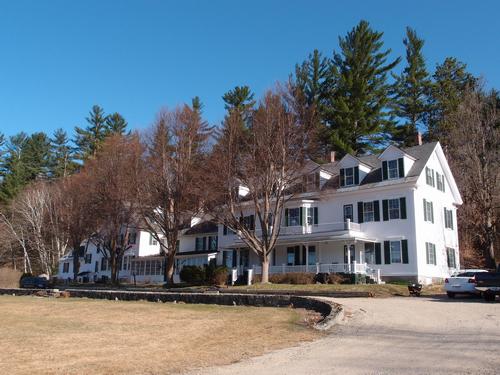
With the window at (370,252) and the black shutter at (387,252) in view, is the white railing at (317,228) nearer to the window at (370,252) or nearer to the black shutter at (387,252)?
the window at (370,252)

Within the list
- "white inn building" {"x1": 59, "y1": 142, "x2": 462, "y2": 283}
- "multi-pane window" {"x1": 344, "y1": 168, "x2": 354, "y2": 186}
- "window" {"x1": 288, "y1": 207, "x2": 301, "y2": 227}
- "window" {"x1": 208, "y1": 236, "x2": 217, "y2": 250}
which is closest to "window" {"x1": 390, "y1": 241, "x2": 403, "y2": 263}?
"white inn building" {"x1": 59, "y1": 142, "x2": 462, "y2": 283}

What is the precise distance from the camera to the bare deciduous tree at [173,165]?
124ft

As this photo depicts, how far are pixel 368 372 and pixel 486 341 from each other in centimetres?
446

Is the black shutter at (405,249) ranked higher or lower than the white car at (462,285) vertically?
higher

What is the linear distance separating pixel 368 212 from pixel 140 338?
26.5 metres

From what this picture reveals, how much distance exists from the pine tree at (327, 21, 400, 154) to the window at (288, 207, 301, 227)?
1451 centimetres

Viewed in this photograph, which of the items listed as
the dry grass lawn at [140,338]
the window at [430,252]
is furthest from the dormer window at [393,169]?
the dry grass lawn at [140,338]

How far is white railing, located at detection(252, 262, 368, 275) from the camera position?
3369cm

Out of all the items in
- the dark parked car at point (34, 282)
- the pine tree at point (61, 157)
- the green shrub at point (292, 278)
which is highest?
the pine tree at point (61, 157)

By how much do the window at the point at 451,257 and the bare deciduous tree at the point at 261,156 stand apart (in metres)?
13.1

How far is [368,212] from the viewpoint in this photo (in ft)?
120

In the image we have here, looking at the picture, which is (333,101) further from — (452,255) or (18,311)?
(18,311)

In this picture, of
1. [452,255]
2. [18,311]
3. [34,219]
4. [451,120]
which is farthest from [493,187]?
[34,219]

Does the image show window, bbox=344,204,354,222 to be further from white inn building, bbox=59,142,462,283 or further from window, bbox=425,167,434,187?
window, bbox=425,167,434,187
